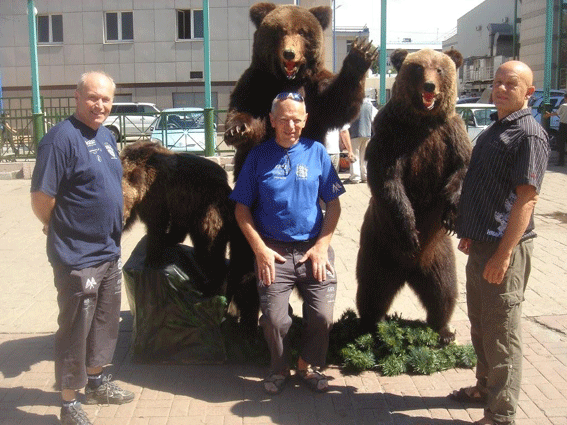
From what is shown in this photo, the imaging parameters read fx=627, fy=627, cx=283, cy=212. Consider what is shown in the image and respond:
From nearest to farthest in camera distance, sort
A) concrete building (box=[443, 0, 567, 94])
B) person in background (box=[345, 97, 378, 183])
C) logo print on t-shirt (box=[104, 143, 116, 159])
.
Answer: logo print on t-shirt (box=[104, 143, 116, 159]) < person in background (box=[345, 97, 378, 183]) < concrete building (box=[443, 0, 567, 94])

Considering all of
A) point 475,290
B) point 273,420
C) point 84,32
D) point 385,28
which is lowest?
point 273,420

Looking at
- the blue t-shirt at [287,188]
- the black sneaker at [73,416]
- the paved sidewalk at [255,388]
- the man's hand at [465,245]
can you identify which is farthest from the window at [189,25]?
the black sneaker at [73,416]

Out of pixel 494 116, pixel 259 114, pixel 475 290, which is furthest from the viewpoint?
pixel 259 114

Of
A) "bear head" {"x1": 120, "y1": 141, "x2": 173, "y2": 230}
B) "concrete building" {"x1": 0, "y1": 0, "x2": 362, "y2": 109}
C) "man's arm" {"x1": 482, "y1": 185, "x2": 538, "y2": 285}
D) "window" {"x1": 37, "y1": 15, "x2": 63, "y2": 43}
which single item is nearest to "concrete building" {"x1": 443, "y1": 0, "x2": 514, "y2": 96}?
"concrete building" {"x1": 0, "y1": 0, "x2": 362, "y2": 109}

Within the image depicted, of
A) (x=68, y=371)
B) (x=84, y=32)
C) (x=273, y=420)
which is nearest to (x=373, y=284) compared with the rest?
(x=273, y=420)

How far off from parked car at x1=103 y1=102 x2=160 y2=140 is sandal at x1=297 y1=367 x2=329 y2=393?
652 centimetres

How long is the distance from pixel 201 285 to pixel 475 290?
196cm

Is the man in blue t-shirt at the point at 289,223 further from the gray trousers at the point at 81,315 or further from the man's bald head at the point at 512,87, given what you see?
the man's bald head at the point at 512,87

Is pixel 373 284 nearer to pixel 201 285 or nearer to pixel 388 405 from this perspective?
pixel 388 405

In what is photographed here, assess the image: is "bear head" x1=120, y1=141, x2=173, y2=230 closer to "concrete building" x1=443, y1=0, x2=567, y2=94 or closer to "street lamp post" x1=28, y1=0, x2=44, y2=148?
"street lamp post" x1=28, y1=0, x2=44, y2=148

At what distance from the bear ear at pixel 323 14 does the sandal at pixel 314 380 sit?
2408 millimetres

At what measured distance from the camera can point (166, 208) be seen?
4457 mm

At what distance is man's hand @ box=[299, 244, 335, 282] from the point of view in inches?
151

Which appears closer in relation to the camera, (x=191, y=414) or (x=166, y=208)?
(x=191, y=414)
